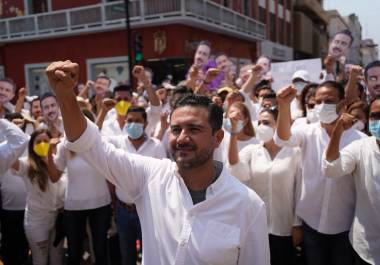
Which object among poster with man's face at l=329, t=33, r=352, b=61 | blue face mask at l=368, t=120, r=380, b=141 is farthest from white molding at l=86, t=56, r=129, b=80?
blue face mask at l=368, t=120, r=380, b=141

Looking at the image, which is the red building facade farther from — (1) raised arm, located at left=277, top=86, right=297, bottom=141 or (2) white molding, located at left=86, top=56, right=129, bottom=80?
(1) raised arm, located at left=277, top=86, right=297, bottom=141

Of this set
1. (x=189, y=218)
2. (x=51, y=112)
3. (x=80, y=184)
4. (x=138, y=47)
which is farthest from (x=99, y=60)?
(x=189, y=218)

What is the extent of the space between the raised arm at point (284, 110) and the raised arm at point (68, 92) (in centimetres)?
158

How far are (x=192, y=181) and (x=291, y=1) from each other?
33.6m

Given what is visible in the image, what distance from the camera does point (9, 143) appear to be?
334 cm

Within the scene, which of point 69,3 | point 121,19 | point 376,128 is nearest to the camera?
point 376,128

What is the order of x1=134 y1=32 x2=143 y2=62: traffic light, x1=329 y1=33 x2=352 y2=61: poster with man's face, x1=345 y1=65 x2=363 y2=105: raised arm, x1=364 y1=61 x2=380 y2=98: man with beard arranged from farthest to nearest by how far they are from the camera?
1. x1=134 y1=32 x2=143 y2=62: traffic light
2. x1=329 y1=33 x2=352 y2=61: poster with man's face
3. x1=345 y1=65 x2=363 y2=105: raised arm
4. x1=364 y1=61 x2=380 y2=98: man with beard

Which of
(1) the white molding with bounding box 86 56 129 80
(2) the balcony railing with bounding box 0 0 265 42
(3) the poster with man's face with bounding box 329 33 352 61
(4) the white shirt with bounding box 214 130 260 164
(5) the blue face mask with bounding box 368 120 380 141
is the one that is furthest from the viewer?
(1) the white molding with bounding box 86 56 129 80

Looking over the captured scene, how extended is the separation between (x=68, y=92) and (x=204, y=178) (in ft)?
2.68

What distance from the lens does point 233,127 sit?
10.6ft

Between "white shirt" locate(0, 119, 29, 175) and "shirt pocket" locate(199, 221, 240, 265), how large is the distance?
2.18 m

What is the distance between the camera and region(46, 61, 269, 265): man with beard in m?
1.85

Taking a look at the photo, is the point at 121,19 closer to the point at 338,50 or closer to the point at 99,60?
the point at 99,60

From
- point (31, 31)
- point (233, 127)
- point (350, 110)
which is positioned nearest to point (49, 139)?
point (233, 127)
